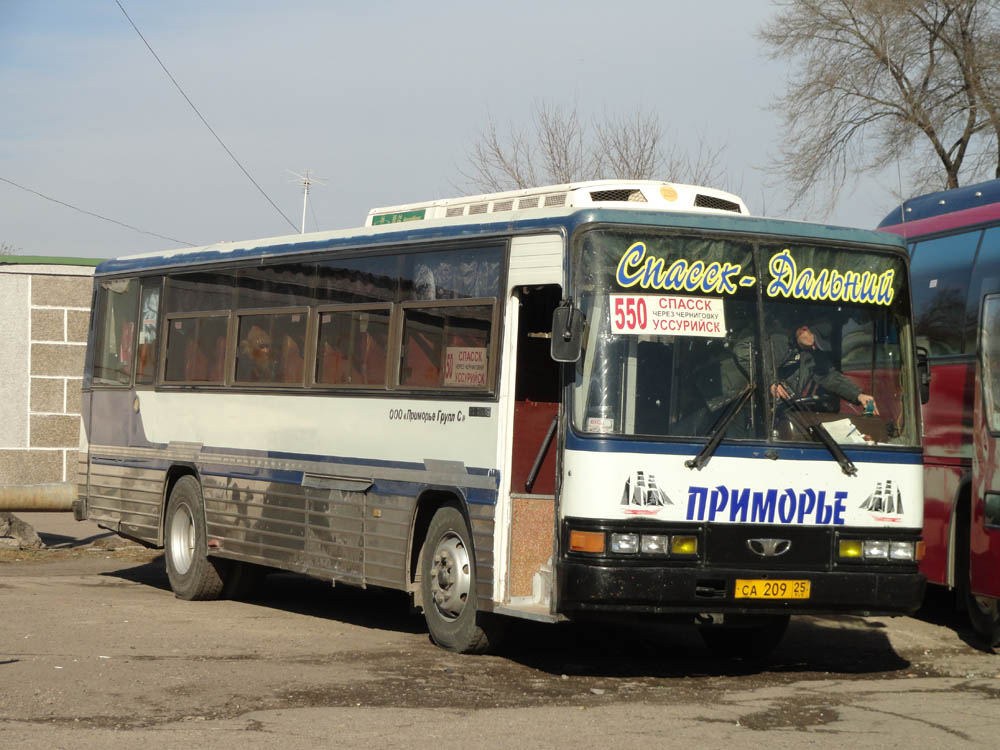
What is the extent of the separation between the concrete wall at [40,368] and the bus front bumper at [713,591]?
1783 cm

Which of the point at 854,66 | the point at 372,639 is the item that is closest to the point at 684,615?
the point at 372,639

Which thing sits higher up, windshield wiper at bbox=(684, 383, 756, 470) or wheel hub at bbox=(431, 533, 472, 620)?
windshield wiper at bbox=(684, 383, 756, 470)

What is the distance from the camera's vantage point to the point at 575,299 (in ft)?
31.5

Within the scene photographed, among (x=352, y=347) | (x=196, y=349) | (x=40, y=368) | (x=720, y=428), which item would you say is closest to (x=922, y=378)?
(x=720, y=428)

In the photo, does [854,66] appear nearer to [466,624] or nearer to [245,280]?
[245,280]

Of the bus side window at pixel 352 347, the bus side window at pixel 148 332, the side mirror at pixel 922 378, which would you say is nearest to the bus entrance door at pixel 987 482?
the side mirror at pixel 922 378

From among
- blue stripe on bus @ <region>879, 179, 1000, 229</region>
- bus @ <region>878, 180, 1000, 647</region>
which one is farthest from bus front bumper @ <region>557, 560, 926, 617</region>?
blue stripe on bus @ <region>879, 179, 1000, 229</region>

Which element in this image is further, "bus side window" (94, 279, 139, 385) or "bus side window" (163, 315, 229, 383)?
"bus side window" (94, 279, 139, 385)

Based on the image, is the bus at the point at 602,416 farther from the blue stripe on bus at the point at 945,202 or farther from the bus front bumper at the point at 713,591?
the blue stripe on bus at the point at 945,202

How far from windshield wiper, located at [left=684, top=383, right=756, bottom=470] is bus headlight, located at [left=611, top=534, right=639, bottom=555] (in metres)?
0.56

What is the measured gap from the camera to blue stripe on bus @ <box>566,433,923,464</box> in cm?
937

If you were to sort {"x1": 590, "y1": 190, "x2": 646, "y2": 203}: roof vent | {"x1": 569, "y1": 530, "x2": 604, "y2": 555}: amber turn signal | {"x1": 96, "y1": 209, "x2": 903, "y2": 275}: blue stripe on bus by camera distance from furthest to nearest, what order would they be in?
{"x1": 590, "y1": 190, "x2": 646, "y2": 203}: roof vent < {"x1": 96, "y1": 209, "x2": 903, "y2": 275}: blue stripe on bus < {"x1": 569, "y1": 530, "x2": 604, "y2": 555}: amber turn signal

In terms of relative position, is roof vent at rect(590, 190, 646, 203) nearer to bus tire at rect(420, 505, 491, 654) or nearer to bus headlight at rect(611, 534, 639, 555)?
bus tire at rect(420, 505, 491, 654)

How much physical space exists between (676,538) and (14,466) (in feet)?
60.1
